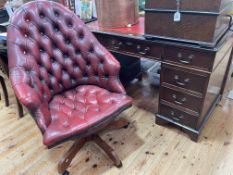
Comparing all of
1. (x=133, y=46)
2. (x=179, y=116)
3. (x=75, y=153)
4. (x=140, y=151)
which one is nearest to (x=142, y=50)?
(x=133, y=46)

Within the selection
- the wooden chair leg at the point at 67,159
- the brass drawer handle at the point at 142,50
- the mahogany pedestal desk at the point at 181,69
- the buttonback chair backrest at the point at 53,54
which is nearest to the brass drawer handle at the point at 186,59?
the mahogany pedestal desk at the point at 181,69

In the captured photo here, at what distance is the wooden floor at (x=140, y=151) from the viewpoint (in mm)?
1350

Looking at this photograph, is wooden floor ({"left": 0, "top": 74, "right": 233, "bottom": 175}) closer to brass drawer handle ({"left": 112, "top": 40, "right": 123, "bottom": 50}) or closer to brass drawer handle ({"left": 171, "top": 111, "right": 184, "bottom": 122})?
brass drawer handle ({"left": 171, "top": 111, "right": 184, "bottom": 122})

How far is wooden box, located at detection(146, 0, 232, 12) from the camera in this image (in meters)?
1.02

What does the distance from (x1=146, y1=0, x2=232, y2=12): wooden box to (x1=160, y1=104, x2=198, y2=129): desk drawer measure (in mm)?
744

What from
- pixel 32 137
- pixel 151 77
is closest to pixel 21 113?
pixel 32 137

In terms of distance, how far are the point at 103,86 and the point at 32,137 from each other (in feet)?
2.65

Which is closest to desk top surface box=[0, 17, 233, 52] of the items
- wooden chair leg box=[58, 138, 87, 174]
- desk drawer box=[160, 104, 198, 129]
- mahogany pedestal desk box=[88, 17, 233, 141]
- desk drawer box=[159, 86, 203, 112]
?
mahogany pedestal desk box=[88, 17, 233, 141]

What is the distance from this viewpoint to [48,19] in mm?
1337

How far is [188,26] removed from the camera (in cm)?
115

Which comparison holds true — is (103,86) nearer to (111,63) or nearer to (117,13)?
(111,63)

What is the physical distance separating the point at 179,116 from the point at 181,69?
1.32 feet

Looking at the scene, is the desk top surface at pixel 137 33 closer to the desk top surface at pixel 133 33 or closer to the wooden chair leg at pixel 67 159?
the desk top surface at pixel 133 33

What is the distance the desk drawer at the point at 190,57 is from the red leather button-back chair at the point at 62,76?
366 mm
